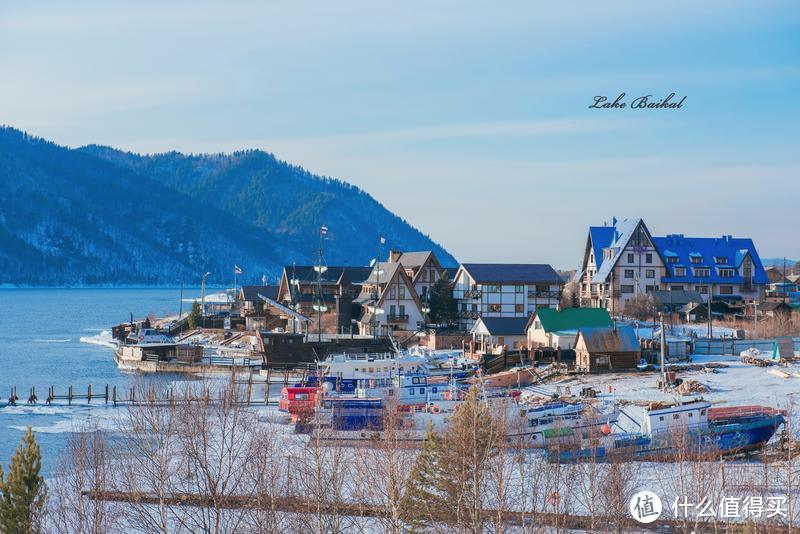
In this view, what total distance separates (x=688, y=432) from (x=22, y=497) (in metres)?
26.8

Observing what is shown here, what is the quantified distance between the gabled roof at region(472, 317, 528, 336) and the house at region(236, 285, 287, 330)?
101 ft

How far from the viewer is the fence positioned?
72125 millimetres

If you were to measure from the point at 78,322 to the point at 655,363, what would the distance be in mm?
124767

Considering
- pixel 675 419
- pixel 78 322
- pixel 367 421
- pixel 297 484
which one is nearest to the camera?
pixel 297 484

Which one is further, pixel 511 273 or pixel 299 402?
pixel 511 273

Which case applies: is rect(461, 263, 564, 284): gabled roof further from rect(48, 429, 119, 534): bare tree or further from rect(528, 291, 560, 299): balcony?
rect(48, 429, 119, 534): bare tree

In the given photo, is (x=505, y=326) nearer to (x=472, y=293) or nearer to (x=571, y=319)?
(x=571, y=319)

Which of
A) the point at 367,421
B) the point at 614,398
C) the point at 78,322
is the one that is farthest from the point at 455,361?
the point at 78,322

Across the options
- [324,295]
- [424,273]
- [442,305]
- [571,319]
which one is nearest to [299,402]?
[571,319]

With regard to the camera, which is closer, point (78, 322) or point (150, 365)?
point (150, 365)

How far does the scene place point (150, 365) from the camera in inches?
3516

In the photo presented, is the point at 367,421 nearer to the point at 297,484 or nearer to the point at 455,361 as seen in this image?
the point at 297,484

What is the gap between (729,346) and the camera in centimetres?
7275

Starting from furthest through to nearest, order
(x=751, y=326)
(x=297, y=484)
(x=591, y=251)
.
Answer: (x=591, y=251) < (x=751, y=326) < (x=297, y=484)
